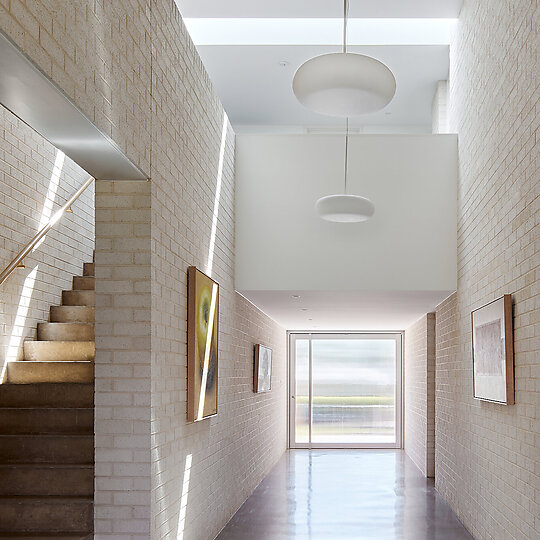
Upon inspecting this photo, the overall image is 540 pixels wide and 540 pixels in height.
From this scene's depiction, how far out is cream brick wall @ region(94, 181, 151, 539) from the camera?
162 inches

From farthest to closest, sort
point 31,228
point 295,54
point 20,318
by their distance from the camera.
→ point 295,54 → point 31,228 → point 20,318

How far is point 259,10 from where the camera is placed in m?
8.11

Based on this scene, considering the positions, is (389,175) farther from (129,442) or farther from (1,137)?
(129,442)

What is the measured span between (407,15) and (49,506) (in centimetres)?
614

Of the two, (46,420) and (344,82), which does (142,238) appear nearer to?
(344,82)

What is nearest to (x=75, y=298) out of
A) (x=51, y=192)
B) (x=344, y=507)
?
(x=51, y=192)

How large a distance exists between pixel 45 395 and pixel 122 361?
1350 millimetres

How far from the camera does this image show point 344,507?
8008 mm

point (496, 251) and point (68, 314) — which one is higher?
point (496, 251)

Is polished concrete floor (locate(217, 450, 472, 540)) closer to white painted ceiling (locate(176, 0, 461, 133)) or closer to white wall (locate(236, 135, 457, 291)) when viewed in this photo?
white wall (locate(236, 135, 457, 291))

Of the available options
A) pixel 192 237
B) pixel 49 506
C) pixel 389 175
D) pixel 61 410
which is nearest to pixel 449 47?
pixel 389 175

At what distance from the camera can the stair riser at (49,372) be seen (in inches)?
215

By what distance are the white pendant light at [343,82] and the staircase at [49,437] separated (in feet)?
8.07

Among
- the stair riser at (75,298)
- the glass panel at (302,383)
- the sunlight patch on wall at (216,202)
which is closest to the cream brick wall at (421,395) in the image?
the glass panel at (302,383)
